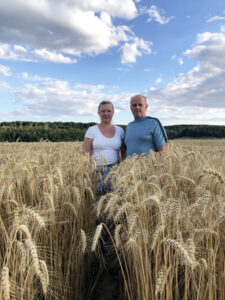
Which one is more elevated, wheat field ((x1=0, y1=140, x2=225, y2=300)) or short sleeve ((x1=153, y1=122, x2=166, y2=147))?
short sleeve ((x1=153, y1=122, x2=166, y2=147))

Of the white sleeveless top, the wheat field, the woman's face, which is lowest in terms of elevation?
the wheat field

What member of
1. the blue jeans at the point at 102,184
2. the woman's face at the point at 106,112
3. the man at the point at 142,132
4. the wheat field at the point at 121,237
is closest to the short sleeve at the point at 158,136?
the man at the point at 142,132

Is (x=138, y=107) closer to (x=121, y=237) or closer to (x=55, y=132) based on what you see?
(x=121, y=237)

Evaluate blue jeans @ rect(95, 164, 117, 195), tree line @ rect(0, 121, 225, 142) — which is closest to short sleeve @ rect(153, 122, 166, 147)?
blue jeans @ rect(95, 164, 117, 195)

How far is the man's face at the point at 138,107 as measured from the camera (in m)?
4.29

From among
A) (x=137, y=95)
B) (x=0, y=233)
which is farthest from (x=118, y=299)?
(x=137, y=95)

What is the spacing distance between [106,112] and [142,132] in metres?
0.73

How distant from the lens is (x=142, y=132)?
Answer: 4.20 meters

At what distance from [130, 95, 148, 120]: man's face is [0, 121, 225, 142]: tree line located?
99.6ft

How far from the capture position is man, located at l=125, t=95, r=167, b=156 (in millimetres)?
4211

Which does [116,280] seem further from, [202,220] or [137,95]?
[137,95]

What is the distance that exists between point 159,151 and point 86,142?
1343mm

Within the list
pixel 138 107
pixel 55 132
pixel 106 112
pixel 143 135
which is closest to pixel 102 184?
pixel 143 135

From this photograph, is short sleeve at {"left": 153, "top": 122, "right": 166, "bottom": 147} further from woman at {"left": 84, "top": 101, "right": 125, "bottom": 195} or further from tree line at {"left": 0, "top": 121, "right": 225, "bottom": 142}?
tree line at {"left": 0, "top": 121, "right": 225, "bottom": 142}
